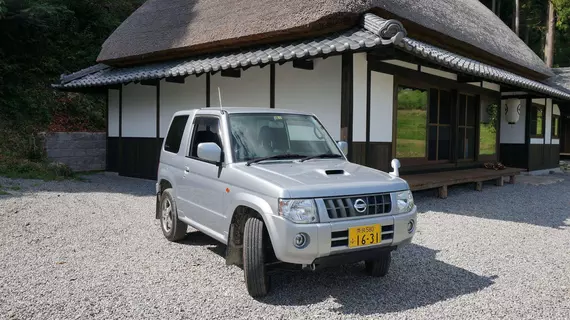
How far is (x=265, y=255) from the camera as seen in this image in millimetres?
3553

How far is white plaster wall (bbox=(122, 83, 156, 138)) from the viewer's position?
1167 centimetres

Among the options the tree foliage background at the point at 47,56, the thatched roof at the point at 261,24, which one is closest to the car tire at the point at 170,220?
the thatched roof at the point at 261,24

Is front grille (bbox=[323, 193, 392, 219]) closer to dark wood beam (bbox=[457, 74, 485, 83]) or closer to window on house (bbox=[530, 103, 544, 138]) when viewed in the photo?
dark wood beam (bbox=[457, 74, 485, 83])

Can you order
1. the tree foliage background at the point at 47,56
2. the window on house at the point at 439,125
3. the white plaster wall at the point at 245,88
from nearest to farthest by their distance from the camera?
1. the white plaster wall at the point at 245,88
2. the window on house at the point at 439,125
3. the tree foliage background at the point at 47,56

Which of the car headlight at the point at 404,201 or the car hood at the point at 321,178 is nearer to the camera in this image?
the car hood at the point at 321,178

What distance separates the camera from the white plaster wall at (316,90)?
8164 mm

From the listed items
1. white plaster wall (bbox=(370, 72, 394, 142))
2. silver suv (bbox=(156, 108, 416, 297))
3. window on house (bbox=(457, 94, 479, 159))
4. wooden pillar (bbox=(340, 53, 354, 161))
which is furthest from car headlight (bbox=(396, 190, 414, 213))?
window on house (bbox=(457, 94, 479, 159))

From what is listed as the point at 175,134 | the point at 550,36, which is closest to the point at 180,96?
the point at 175,134

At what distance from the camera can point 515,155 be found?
1457cm

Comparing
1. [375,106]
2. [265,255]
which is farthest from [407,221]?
[375,106]

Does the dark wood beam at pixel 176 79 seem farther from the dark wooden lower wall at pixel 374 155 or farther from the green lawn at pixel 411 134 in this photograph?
the green lawn at pixel 411 134

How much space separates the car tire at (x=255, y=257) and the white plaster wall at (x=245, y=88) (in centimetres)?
592

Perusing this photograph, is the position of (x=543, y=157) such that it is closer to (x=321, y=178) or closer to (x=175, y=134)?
(x=175, y=134)

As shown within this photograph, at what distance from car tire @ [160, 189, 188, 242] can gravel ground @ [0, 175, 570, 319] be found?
0.41ft
